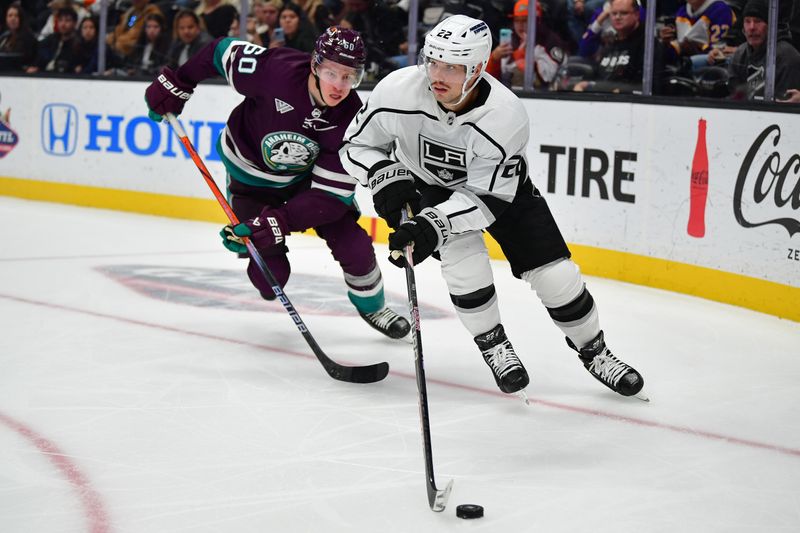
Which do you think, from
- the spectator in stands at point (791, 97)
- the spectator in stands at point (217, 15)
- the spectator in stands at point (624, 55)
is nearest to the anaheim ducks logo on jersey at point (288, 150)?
the spectator in stands at point (791, 97)

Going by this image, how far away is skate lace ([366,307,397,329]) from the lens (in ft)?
11.9

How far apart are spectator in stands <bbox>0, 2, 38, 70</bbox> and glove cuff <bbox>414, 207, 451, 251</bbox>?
5.66 m

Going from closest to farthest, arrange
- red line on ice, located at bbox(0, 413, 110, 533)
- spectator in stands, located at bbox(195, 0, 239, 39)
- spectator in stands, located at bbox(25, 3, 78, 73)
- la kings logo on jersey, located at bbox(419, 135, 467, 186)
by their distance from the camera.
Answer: red line on ice, located at bbox(0, 413, 110, 533) < la kings logo on jersey, located at bbox(419, 135, 467, 186) < spectator in stands, located at bbox(195, 0, 239, 39) < spectator in stands, located at bbox(25, 3, 78, 73)

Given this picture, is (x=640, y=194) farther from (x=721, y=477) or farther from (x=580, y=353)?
(x=721, y=477)

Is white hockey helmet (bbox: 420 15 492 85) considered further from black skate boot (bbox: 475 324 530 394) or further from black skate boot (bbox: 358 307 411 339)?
black skate boot (bbox: 358 307 411 339)

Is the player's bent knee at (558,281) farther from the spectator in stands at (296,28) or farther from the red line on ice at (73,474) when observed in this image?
the spectator in stands at (296,28)

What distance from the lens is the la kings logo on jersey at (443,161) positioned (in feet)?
9.25

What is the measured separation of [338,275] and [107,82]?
2.92 metres

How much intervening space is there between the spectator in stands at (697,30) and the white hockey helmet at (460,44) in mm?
2269

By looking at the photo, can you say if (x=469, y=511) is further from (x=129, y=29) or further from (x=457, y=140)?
(x=129, y=29)

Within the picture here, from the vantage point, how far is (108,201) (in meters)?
7.07

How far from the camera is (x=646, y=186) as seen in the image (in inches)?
187

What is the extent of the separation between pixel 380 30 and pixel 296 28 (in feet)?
1.98

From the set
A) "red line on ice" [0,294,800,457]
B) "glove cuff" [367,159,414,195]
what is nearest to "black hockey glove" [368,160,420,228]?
"glove cuff" [367,159,414,195]
